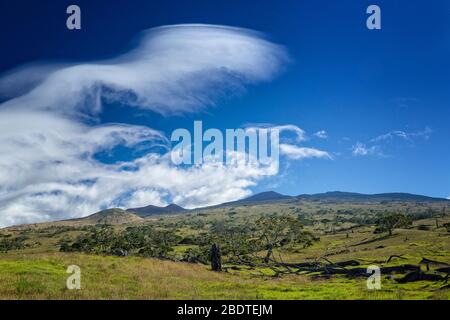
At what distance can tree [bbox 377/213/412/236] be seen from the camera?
10562cm

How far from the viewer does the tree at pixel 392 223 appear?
106 m

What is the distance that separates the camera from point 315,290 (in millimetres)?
32000

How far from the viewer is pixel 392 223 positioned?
108188mm

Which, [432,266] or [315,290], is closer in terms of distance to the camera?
[315,290]
